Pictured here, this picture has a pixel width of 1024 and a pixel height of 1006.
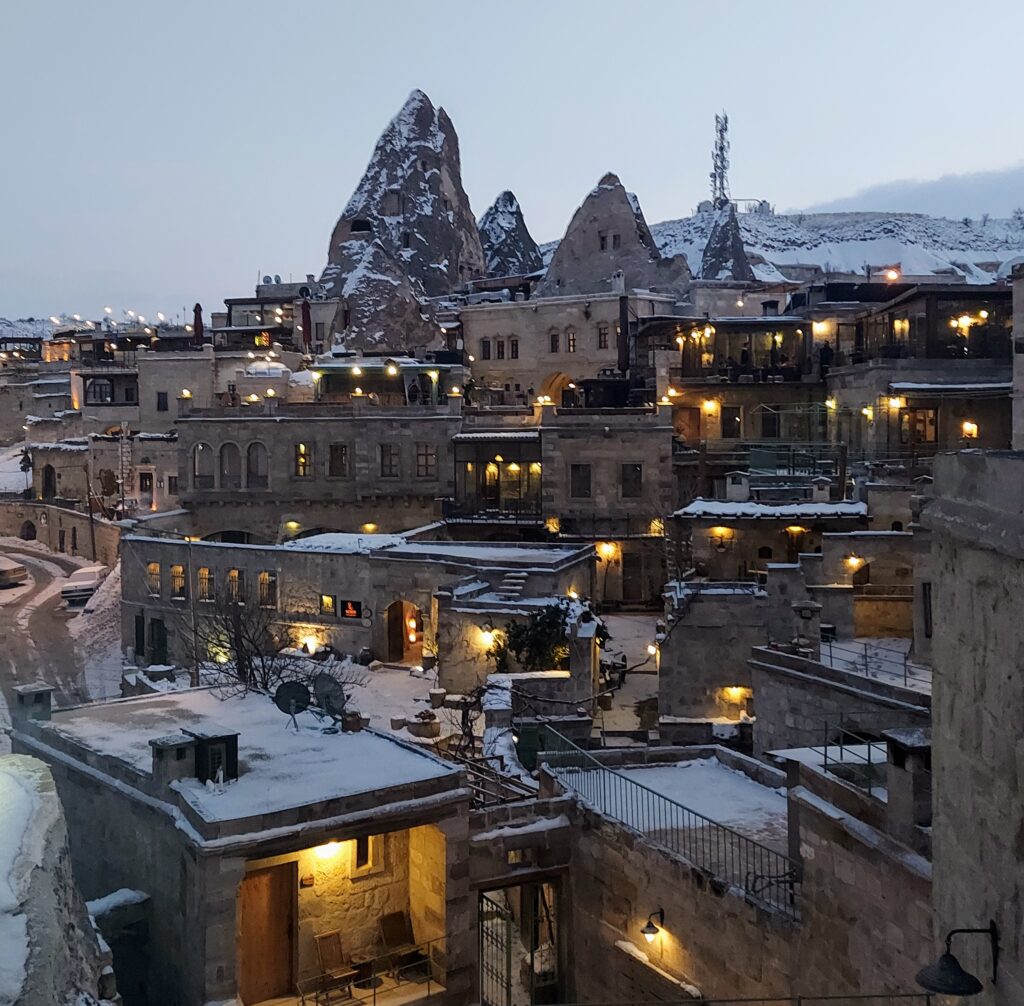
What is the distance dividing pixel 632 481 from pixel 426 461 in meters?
9.86

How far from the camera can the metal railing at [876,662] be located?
79.0ft

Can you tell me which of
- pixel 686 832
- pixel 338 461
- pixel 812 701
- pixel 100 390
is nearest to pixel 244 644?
pixel 338 461

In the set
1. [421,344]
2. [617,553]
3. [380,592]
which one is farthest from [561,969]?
[421,344]

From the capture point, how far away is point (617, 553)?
47.6m

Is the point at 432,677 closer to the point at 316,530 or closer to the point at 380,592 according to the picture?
the point at 380,592

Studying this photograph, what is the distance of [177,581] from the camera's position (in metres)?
44.7

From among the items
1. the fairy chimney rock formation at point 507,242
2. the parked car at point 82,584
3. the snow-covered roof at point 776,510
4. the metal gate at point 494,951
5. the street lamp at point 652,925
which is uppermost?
the fairy chimney rock formation at point 507,242

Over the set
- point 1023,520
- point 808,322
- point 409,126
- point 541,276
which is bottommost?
point 1023,520

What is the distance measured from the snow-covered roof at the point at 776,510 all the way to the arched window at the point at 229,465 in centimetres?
2438

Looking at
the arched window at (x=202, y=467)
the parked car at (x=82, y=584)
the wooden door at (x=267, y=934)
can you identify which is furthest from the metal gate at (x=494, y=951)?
the parked car at (x=82, y=584)

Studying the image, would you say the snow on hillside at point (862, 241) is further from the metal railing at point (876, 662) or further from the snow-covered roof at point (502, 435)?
the metal railing at point (876, 662)

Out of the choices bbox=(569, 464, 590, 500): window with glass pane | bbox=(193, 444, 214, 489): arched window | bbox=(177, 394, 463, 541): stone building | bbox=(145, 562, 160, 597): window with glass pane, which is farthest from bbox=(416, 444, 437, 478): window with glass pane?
bbox=(145, 562, 160, 597): window with glass pane

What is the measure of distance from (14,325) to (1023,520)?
186469mm

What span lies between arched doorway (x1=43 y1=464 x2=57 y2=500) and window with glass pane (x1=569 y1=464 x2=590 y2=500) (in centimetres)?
3892
